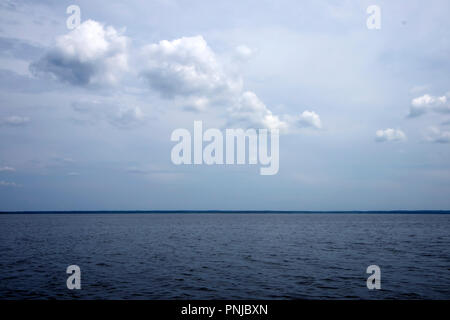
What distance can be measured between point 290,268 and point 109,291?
17.9 metres

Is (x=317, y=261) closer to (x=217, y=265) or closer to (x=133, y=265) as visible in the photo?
(x=217, y=265)

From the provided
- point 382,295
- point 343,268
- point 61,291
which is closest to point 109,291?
point 61,291

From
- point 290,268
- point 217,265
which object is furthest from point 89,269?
point 290,268

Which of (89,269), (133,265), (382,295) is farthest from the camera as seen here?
(133,265)

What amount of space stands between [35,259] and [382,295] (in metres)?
37.6

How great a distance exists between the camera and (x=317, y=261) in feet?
123

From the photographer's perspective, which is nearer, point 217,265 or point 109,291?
point 109,291
